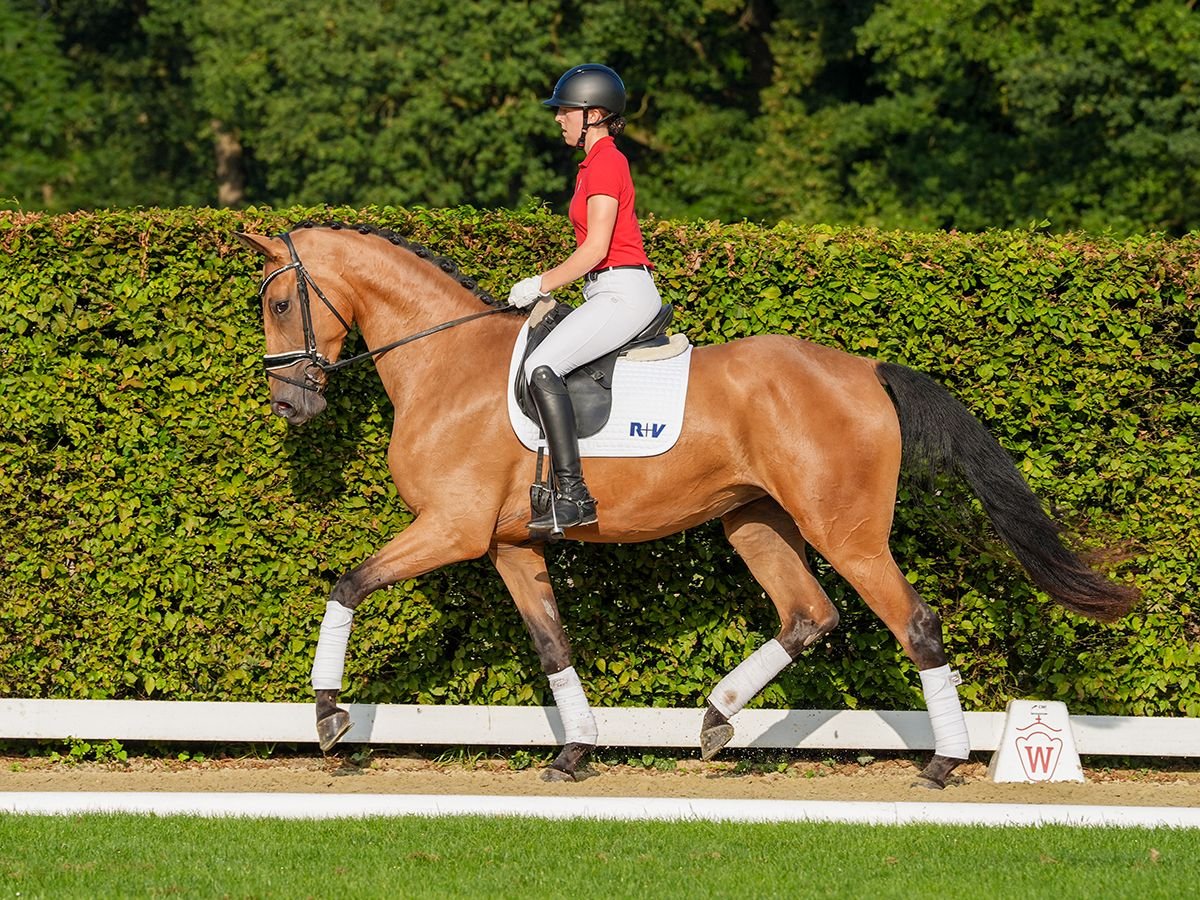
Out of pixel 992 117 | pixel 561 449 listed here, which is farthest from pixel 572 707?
pixel 992 117

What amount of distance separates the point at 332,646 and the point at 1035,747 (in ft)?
12.2

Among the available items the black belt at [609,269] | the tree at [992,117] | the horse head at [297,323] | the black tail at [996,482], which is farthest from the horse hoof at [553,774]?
the tree at [992,117]

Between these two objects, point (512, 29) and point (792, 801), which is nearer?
point (792, 801)

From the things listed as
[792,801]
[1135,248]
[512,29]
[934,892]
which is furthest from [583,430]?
[512,29]

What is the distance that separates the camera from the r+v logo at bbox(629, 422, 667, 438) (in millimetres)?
7508

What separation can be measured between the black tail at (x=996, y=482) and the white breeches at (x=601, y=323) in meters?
1.25

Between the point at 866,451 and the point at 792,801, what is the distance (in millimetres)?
1711

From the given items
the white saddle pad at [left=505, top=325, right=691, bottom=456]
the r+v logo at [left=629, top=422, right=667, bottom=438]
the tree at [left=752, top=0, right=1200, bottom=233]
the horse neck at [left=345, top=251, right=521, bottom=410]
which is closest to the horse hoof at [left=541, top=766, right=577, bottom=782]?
the white saddle pad at [left=505, top=325, right=691, bottom=456]

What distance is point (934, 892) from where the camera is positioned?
19.1ft

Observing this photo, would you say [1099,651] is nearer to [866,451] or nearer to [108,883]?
[866,451]

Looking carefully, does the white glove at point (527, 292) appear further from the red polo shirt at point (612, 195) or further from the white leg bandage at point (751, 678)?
the white leg bandage at point (751, 678)

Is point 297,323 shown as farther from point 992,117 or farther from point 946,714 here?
point 992,117

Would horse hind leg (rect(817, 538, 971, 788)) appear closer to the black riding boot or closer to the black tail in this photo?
the black tail

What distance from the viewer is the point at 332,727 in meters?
7.57
